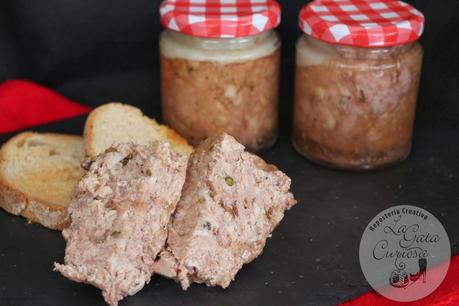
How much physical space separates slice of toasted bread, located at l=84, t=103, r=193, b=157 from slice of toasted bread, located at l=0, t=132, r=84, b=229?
13cm

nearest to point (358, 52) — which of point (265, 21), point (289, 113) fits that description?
point (265, 21)

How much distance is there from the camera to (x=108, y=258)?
6.85 ft

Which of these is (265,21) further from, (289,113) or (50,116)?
(50,116)

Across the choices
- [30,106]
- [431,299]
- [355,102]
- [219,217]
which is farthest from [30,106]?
[431,299]

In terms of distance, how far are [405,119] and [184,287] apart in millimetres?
1187

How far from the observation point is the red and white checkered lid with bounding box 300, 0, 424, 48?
268cm

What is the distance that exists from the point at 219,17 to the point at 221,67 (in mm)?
180

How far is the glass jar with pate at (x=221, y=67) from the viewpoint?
278cm

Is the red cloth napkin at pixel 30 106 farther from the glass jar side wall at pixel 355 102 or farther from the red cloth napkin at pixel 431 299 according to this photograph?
the red cloth napkin at pixel 431 299

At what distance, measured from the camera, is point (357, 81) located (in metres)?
2.75

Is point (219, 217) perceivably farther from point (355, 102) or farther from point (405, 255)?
point (355, 102)

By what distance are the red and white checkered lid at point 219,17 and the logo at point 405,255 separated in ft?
2.68

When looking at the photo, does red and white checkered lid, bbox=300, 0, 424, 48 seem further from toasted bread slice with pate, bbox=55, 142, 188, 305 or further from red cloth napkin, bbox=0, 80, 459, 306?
red cloth napkin, bbox=0, 80, 459, 306

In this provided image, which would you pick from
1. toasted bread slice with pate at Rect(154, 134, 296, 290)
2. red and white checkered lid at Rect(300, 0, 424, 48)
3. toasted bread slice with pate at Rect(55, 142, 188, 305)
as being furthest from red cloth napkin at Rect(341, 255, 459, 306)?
red and white checkered lid at Rect(300, 0, 424, 48)
